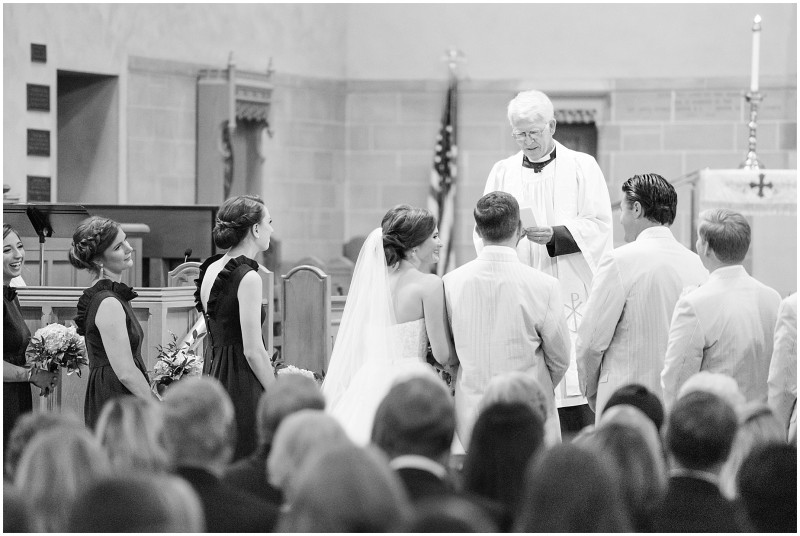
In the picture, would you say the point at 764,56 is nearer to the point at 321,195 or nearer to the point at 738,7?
the point at 738,7

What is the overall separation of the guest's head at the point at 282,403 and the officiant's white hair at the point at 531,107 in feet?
9.13

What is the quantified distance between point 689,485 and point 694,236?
328 inches

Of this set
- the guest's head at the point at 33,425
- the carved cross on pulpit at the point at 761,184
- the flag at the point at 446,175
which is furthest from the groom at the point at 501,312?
the flag at the point at 446,175

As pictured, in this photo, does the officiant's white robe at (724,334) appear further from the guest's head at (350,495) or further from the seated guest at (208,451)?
the guest's head at (350,495)

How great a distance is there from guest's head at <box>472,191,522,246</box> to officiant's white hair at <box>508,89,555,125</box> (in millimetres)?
1122

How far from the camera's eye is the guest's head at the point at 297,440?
9.09 ft

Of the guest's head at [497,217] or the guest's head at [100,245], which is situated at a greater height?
the guest's head at [497,217]

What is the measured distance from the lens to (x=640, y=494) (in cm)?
283

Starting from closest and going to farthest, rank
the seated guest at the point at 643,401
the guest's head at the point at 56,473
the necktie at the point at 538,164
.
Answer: the guest's head at the point at 56,473 < the seated guest at the point at 643,401 < the necktie at the point at 538,164

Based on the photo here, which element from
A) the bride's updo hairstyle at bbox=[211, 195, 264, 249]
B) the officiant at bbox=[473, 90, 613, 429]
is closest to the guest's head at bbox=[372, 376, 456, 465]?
the bride's updo hairstyle at bbox=[211, 195, 264, 249]

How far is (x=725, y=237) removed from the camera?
171 inches

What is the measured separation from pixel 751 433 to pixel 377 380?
187 centimetres

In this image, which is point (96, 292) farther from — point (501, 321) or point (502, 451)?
point (502, 451)

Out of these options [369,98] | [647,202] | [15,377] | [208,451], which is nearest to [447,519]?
[208,451]
